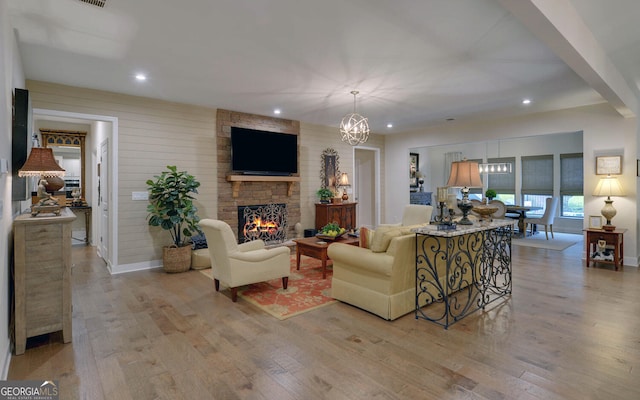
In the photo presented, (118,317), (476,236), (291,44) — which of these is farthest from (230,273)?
(476,236)

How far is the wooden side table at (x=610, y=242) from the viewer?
5161 mm

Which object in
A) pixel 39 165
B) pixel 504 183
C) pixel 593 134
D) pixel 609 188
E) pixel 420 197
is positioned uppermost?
pixel 593 134

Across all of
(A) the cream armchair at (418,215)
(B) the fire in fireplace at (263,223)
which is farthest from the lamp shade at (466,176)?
(B) the fire in fireplace at (263,223)

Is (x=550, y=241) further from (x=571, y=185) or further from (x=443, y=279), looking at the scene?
(x=443, y=279)

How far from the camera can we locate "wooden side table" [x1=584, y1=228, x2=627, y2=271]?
5161 millimetres

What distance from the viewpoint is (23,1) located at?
261 cm

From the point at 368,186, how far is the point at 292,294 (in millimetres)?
6053

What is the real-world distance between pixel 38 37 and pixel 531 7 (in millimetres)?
4268

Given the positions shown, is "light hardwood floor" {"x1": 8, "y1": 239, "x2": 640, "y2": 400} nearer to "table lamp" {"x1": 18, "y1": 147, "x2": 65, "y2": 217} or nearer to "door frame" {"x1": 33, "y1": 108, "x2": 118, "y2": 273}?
"table lamp" {"x1": 18, "y1": 147, "x2": 65, "y2": 217}

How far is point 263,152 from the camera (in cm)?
653

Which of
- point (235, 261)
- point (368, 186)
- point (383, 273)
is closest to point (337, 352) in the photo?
point (383, 273)

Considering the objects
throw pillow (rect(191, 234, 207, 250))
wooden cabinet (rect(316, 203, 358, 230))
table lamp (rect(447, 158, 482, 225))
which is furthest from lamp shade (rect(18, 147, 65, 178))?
wooden cabinet (rect(316, 203, 358, 230))

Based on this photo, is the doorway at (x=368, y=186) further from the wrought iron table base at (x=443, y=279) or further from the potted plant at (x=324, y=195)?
the wrought iron table base at (x=443, y=279)

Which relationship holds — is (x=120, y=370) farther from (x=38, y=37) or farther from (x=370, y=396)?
(x=38, y=37)
